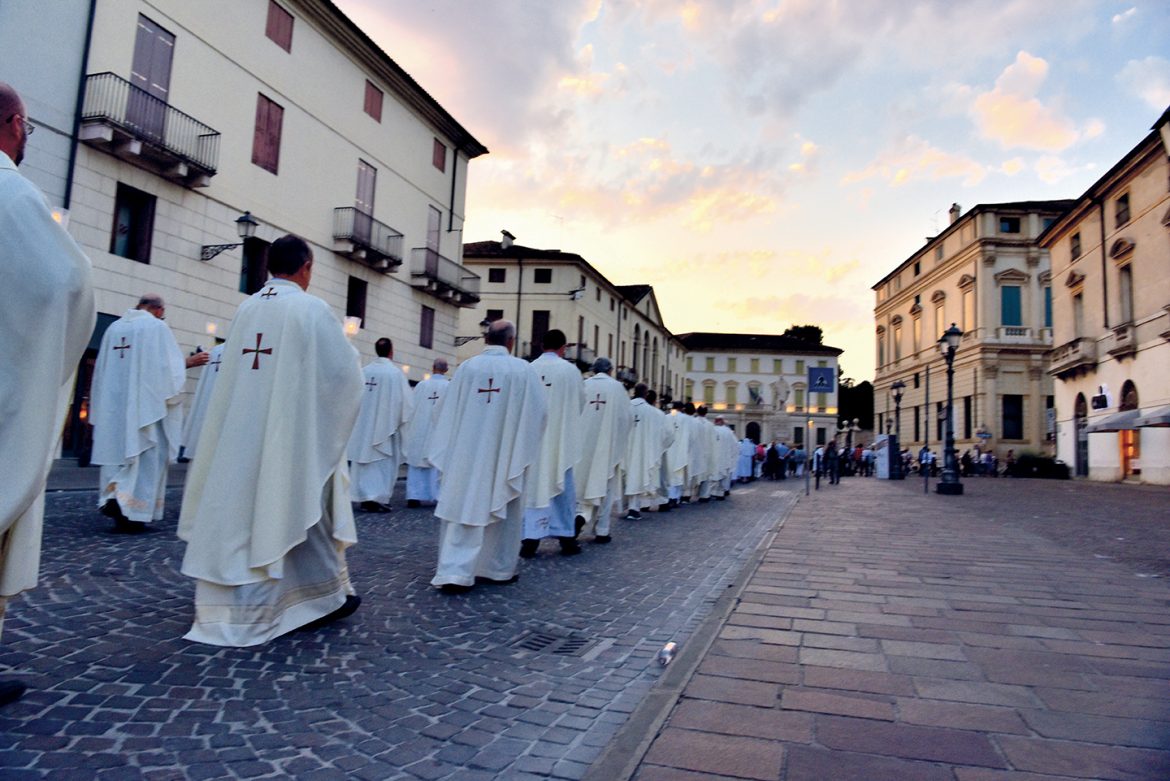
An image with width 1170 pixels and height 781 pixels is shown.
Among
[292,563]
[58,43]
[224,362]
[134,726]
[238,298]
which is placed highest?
[58,43]

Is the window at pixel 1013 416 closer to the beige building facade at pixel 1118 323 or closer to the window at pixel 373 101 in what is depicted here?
the beige building facade at pixel 1118 323

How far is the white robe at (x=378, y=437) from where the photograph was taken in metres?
10.3

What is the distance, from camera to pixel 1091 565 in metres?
7.39

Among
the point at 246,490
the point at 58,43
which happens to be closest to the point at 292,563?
the point at 246,490

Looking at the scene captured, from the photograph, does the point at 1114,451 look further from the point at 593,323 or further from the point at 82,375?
the point at 82,375

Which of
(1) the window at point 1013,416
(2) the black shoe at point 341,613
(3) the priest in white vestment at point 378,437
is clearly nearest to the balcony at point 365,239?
(3) the priest in white vestment at point 378,437

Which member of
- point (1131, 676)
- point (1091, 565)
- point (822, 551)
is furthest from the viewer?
point (822, 551)

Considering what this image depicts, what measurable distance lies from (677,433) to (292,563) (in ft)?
35.6

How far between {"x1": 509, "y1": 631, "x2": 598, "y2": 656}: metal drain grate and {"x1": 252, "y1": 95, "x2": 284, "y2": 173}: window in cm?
1872

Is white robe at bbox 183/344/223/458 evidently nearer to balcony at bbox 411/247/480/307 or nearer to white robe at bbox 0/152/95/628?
white robe at bbox 0/152/95/628

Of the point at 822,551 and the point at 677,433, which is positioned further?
the point at 677,433

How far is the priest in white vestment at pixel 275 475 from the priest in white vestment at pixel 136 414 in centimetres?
302

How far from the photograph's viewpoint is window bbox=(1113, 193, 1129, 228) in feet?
97.7

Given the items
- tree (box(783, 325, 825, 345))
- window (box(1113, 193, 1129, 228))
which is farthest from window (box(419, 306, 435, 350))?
tree (box(783, 325, 825, 345))
